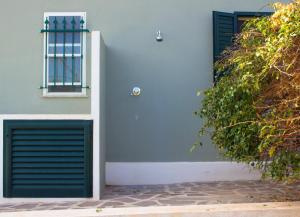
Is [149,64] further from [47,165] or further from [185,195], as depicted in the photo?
[47,165]

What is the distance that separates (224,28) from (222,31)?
0.28 ft

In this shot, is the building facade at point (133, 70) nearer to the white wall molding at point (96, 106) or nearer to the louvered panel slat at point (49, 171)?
the white wall molding at point (96, 106)

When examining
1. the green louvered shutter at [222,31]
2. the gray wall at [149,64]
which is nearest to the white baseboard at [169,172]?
the gray wall at [149,64]

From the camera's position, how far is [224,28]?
9.42m

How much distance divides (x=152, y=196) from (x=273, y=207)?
2308 mm

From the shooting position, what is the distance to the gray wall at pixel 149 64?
9383 mm

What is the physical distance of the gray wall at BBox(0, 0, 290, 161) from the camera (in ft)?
30.8

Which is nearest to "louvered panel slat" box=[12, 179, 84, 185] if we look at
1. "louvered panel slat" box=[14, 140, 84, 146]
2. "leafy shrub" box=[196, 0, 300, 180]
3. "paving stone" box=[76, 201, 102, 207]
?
"paving stone" box=[76, 201, 102, 207]

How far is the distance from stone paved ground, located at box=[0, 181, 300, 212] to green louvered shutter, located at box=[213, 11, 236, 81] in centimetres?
267

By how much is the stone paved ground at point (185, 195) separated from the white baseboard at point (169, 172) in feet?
0.74

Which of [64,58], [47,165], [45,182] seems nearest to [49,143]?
[47,165]

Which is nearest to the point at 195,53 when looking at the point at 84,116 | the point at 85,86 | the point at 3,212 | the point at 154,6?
the point at 154,6

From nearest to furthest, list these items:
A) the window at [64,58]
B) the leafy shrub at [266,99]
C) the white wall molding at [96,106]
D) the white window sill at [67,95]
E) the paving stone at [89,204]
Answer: the leafy shrub at [266,99]
the paving stone at [89,204]
the white wall molding at [96,106]
the white window sill at [67,95]
the window at [64,58]

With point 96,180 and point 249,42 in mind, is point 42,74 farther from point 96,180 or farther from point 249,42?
A: point 249,42
